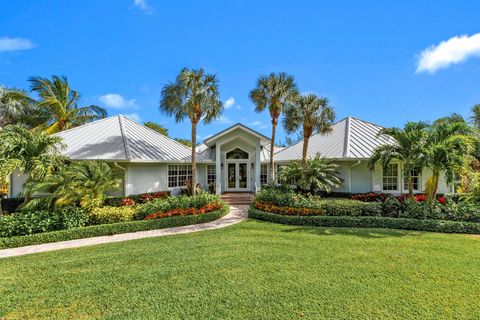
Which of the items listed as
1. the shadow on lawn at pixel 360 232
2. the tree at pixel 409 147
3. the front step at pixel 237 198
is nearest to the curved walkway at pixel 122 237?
the shadow on lawn at pixel 360 232

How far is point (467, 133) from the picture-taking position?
11.4 m

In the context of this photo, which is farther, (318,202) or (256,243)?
(318,202)

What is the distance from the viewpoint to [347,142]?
641 inches

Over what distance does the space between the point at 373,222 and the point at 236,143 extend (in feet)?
37.6

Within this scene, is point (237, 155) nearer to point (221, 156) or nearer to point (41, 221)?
point (221, 156)

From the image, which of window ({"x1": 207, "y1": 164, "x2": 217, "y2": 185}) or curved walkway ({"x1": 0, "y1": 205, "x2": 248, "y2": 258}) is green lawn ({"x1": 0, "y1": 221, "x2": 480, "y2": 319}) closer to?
A: curved walkway ({"x1": 0, "y1": 205, "x2": 248, "y2": 258})

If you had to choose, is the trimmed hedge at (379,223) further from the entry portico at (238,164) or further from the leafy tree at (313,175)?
the entry portico at (238,164)

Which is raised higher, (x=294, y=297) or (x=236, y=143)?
(x=236, y=143)

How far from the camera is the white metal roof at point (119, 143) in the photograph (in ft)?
44.5

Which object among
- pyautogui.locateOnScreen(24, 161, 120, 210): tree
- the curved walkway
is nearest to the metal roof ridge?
pyautogui.locateOnScreen(24, 161, 120, 210): tree

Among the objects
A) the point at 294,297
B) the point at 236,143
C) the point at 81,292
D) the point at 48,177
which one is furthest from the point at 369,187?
the point at 48,177

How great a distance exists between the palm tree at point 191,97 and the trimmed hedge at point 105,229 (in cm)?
268

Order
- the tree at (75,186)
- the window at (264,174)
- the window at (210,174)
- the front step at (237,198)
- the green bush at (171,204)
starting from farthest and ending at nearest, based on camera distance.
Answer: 1. the window at (264,174)
2. the window at (210,174)
3. the front step at (237,198)
4. the green bush at (171,204)
5. the tree at (75,186)

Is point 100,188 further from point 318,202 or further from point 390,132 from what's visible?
point 390,132
